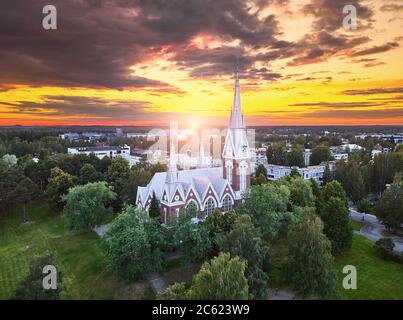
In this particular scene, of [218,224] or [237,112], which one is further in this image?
[237,112]

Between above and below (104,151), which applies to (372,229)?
below

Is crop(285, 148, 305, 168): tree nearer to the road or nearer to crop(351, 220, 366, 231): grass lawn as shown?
the road

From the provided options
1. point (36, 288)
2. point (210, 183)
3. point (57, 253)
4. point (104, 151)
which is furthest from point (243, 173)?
point (104, 151)

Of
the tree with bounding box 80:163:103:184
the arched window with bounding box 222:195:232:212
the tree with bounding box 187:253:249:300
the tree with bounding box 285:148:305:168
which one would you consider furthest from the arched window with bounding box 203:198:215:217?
the tree with bounding box 285:148:305:168

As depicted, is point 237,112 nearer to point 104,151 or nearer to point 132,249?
point 132,249

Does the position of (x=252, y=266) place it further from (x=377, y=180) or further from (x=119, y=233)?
(x=377, y=180)
